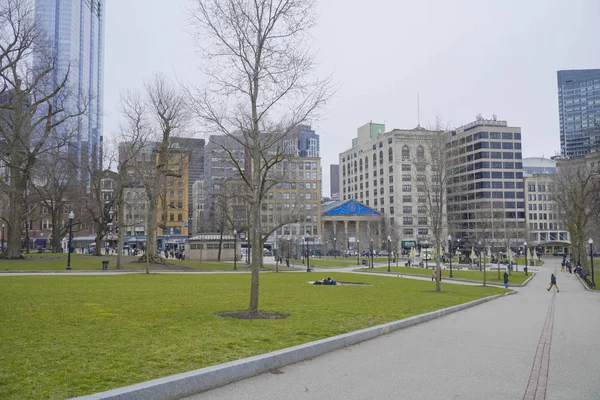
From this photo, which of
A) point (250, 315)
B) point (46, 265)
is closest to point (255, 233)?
point (250, 315)

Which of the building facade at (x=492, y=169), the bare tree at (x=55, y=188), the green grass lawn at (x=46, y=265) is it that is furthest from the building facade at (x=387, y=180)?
the green grass lawn at (x=46, y=265)

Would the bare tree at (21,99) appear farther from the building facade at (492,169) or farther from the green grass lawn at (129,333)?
the building facade at (492,169)

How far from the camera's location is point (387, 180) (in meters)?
126

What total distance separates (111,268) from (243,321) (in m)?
30.2

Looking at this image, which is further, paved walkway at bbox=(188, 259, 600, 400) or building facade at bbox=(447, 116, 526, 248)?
building facade at bbox=(447, 116, 526, 248)

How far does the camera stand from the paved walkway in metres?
6.98

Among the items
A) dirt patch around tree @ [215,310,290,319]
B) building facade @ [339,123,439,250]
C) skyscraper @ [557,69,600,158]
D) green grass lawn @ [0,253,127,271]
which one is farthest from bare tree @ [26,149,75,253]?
skyscraper @ [557,69,600,158]

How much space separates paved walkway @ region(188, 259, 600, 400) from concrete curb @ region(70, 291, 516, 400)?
6.1 inches

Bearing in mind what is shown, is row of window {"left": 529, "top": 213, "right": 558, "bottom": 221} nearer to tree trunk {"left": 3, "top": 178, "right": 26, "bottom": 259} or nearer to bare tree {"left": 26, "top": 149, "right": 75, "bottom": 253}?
bare tree {"left": 26, "top": 149, "right": 75, "bottom": 253}

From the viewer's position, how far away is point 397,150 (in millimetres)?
119812

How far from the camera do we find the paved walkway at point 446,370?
698 cm

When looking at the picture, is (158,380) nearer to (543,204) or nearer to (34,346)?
(34,346)

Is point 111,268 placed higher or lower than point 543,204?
lower

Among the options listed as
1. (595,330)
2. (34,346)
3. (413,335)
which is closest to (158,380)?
(34,346)
